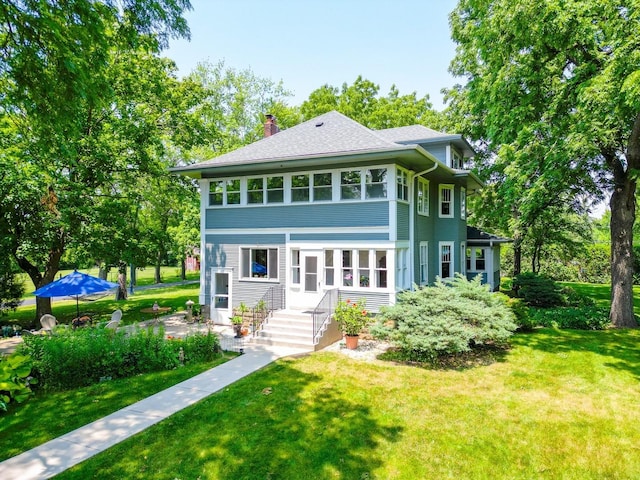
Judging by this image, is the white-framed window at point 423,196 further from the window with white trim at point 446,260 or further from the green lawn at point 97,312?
the green lawn at point 97,312

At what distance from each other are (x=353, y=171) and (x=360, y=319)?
17.2 ft

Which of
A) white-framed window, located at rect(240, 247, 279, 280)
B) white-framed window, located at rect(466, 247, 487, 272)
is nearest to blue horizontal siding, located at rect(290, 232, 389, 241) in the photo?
white-framed window, located at rect(240, 247, 279, 280)

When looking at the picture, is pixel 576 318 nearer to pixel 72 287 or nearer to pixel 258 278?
pixel 258 278

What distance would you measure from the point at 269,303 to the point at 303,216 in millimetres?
3583

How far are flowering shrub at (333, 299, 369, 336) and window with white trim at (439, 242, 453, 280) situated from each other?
7.23 m

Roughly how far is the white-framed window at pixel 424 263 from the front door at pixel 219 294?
8250 millimetres

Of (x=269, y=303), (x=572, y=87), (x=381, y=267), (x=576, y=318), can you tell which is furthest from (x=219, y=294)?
(x=572, y=87)

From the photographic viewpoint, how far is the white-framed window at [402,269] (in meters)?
13.3

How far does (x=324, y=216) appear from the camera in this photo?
13.9 metres

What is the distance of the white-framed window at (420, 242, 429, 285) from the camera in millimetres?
16141

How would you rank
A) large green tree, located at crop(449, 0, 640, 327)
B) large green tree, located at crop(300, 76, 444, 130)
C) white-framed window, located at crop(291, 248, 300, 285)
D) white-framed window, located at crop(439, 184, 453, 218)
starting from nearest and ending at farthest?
large green tree, located at crop(449, 0, 640, 327) < white-framed window, located at crop(291, 248, 300, 285) < white-framed window, located at crop(439, 184, 453, 218) < large green tree, located at crop(300, 76, 444, 130)

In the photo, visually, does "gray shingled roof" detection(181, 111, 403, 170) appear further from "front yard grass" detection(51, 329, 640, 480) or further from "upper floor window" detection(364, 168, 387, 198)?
"front yard grass" detection(51, 329, 640, 480)

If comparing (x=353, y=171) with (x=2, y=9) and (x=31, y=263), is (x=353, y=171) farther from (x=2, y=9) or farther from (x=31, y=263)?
(x=31, y=263)

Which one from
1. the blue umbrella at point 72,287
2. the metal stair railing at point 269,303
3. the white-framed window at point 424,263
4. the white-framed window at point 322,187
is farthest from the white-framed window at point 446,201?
the blue umbrella at point 72,287
